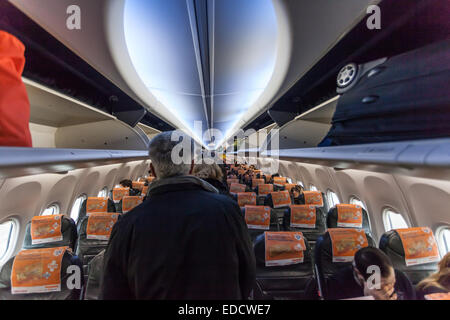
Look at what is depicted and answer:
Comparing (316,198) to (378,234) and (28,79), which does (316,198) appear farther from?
(28,79)

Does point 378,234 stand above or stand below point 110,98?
below

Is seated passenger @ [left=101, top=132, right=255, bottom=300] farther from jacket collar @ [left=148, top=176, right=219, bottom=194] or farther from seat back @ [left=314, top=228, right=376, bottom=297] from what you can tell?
seat back @ [left=314, top=228, right=376, bottom=297]

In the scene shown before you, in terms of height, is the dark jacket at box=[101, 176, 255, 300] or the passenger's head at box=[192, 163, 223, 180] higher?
the passenger's head at box=[192, 163, 223, 180]

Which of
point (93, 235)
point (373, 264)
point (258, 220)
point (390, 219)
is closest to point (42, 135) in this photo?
point (93, 235)

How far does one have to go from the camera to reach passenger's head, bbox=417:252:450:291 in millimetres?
1851

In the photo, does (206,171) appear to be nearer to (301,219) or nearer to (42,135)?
(301,219)

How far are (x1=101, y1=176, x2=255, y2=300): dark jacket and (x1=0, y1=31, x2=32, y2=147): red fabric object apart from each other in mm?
805

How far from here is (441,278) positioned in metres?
1.88

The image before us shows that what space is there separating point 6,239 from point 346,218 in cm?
545

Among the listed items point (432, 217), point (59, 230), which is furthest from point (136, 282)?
point (432, 217)

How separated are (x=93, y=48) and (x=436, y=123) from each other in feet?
8.65

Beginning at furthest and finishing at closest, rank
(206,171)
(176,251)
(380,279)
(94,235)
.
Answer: (206,171) < (94,235) < (380,279) < (176,251)

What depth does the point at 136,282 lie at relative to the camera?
2.93 ft

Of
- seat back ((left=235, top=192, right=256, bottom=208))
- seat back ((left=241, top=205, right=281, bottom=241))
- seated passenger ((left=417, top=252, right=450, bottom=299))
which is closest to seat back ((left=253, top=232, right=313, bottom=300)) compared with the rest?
seat back ((left=241, top=205, right=281, bottom=241))
